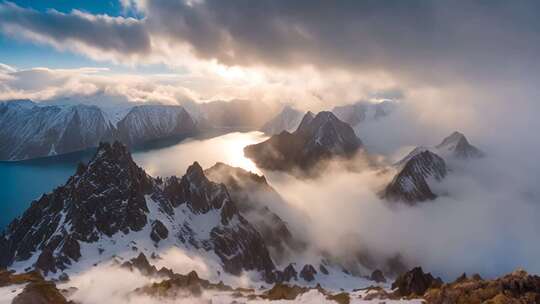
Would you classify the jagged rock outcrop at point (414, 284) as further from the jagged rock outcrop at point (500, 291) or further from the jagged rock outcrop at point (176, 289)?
the jagged rock outcrop at point (176, 289)

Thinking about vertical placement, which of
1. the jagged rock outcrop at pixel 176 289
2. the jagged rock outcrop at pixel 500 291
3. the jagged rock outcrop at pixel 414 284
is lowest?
the jagged rock outcrop at pixel 176 289

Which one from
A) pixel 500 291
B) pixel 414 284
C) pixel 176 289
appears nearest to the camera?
pixel 500 291

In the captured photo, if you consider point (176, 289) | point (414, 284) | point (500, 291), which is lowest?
point (176, 289)

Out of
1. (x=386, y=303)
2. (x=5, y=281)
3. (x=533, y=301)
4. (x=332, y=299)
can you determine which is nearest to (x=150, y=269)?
(x=5, y=281)

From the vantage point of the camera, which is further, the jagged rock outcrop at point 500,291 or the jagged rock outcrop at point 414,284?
the jagged rock outcrop at point 414,284

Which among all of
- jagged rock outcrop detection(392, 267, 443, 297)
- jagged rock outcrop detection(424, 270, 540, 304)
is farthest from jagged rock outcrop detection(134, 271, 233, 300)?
jagged rock outcrop detection(424, 270, 540, 304)

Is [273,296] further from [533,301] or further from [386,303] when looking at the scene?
[533,301]

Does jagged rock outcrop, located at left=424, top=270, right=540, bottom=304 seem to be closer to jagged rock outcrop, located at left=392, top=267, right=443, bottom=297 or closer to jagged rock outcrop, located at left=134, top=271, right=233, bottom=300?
jagged rock outcrop, located at left=392, top=267, right=443, bottom=297

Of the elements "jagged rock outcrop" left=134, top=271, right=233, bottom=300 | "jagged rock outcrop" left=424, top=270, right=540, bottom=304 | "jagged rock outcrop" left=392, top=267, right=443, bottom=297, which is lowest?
"jagged rock outcrop" left=134, top=271, right=233, bottom=300

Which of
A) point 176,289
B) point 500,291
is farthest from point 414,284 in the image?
point 176,289

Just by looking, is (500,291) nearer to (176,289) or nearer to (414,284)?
(414,284)

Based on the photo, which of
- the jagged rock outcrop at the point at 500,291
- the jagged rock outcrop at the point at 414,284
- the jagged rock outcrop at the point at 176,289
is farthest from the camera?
the jagged rock outcrop at the point at 176,289

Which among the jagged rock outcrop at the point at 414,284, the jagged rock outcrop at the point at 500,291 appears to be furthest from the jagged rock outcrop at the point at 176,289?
the jagged rock outcrop at the point at 500,291
